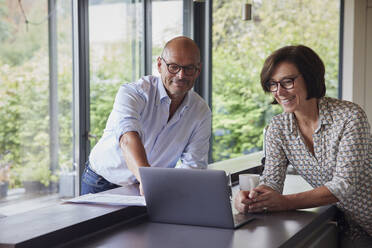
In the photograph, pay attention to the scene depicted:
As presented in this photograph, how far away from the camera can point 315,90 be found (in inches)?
84.9

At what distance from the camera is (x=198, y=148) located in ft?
9.09

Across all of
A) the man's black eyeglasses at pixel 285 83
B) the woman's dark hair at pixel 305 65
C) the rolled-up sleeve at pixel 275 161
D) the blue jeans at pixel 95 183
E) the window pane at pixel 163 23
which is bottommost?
the blue jeans at pixel 95 183

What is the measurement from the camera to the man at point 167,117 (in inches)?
105

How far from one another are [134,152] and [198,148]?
47 cm

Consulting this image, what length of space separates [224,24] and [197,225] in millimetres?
4581

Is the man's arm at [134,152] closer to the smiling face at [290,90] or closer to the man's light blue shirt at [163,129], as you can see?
the man's light blue shirt at [163,129]

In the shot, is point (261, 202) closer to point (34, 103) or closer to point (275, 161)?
point (275, 161)

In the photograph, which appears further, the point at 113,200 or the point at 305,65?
the point at 305,65

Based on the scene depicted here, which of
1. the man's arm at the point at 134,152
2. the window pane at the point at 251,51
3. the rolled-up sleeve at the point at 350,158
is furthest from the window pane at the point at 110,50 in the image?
the rolled-up sleeve at the point at 350,158

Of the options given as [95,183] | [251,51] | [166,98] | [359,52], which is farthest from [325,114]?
[359,52]

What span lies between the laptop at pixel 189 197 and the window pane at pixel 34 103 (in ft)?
7.21

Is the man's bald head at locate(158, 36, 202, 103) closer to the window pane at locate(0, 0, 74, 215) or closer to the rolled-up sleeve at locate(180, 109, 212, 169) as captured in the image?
the rolled-up sleeve at locate(180, 109, 212, 169)

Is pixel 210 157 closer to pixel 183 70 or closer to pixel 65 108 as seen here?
pixel 65 108

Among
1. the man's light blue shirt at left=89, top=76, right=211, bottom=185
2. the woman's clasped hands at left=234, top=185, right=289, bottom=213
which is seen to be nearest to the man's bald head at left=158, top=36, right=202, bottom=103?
the man's light blue shirt at left=89, top=76, right=211, bottom=185
